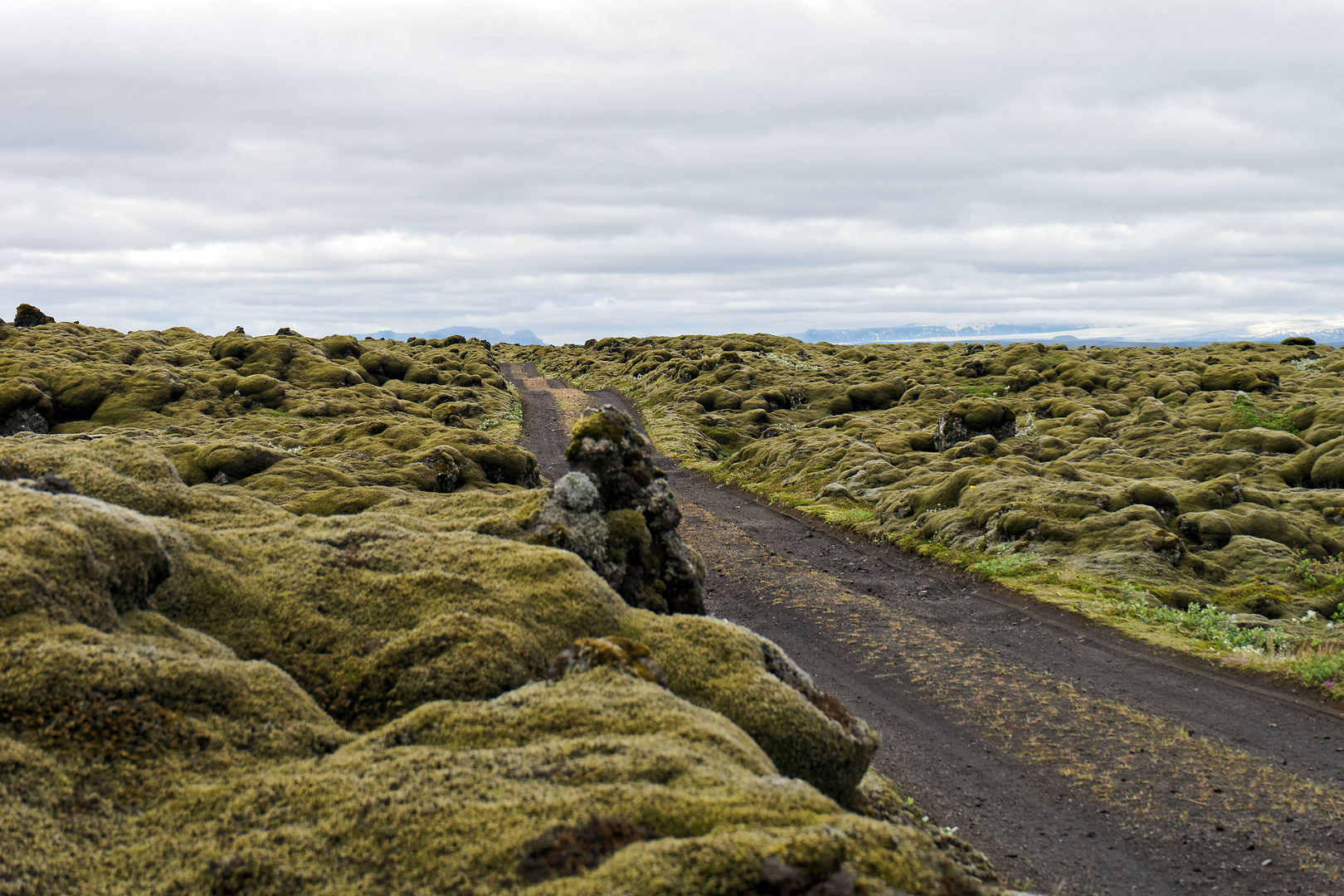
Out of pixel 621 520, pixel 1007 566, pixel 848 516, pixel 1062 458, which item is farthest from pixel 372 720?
pixel 1062 458

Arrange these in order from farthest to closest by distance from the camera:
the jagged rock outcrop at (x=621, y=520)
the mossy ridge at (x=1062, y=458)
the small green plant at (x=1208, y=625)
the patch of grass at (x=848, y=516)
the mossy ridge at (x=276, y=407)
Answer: the patch of grass at (x=848, y=516), the mossy ridge at (x=1062, y=458), the mossy ridge at (x=276, y=407), the small green plant at (x=1208, y=625), the jagged rock outcrop at (x=621, y=520)

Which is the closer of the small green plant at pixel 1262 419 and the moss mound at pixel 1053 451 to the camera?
the moss mound at pixel 1053 451

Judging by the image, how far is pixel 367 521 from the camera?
15234 mm

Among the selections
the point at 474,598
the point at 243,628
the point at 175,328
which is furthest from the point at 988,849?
the point at 175,328

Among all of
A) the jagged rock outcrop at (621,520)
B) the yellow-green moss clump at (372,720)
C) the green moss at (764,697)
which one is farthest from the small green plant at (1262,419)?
the yellow-green moss clump at (372,720)

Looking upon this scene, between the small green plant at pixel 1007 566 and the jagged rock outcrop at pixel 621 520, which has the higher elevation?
the jagged rock outcrop at pixel 621 520

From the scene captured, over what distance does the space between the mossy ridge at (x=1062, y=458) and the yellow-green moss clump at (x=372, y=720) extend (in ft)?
59.3

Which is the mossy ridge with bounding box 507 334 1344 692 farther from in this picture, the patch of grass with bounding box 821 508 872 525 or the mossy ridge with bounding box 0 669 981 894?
the mossy ridge with bounding box 0 669 981 894

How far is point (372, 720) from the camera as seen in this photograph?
32.4 feet

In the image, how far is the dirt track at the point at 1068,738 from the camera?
13.0 metres

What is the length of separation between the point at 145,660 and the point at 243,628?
8.88ft

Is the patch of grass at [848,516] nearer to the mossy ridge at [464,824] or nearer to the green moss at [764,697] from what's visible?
the green moss at [764,697]

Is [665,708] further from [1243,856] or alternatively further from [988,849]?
[1243,856]

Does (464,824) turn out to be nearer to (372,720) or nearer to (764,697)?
(372,720)
